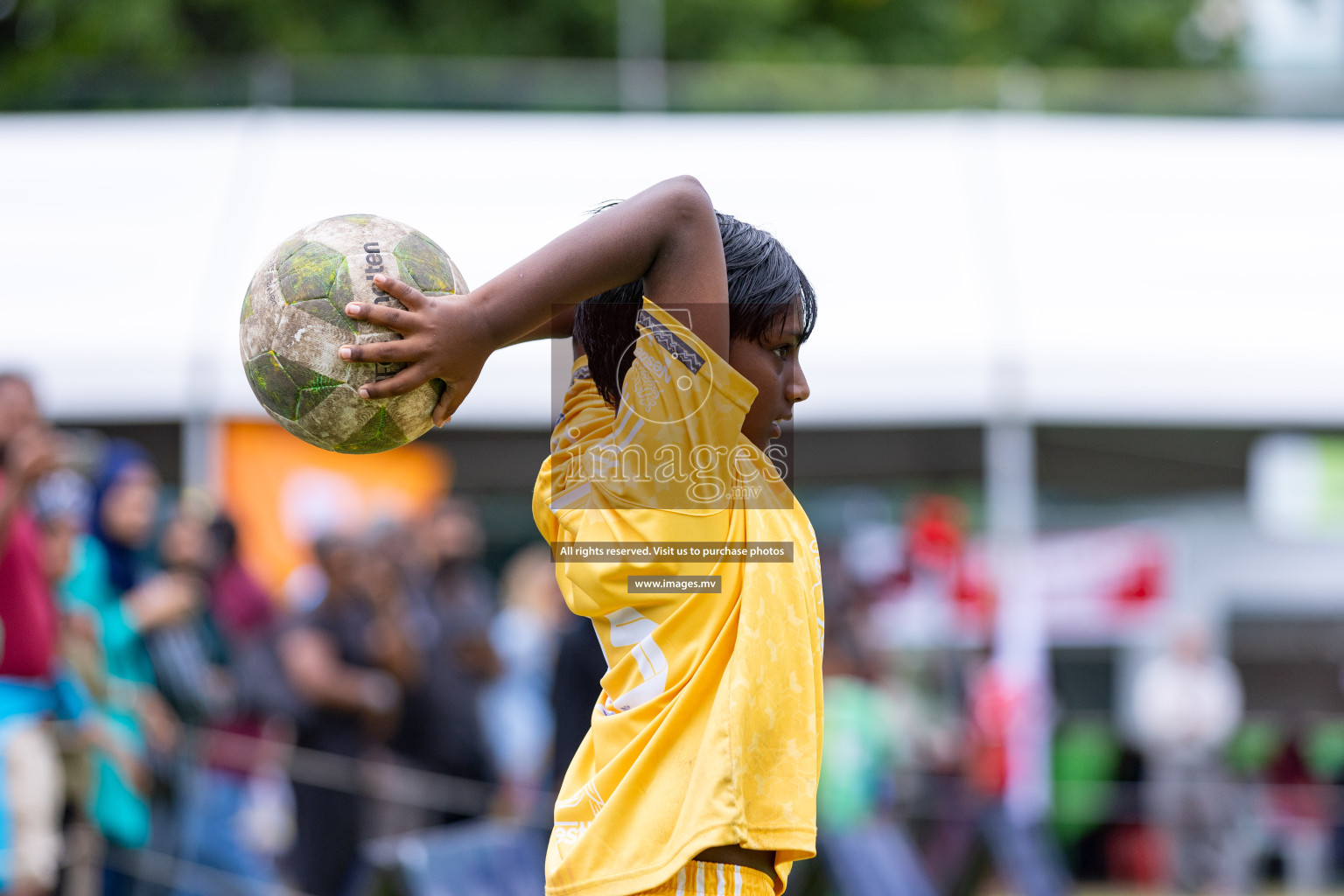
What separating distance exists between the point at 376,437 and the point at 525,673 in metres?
7.38

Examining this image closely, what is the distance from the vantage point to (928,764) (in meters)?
11.1

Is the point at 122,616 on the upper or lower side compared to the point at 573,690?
upper

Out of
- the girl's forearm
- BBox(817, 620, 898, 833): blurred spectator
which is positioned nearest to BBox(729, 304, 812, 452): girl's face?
the girl's forearm

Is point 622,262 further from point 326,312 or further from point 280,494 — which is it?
point 280,494

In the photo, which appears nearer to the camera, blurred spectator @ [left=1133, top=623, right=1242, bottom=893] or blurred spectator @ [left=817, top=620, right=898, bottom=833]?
blurred spectator @ [left=817, top=620, right=898, bottom=833]

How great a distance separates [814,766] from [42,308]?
10868 millimetres

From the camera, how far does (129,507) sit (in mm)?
6531

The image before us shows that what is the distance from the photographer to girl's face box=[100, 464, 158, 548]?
653 centimetres

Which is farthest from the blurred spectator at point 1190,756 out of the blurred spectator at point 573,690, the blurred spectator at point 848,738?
the blurred spectator at point 573,690

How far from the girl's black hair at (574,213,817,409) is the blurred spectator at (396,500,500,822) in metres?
5.07

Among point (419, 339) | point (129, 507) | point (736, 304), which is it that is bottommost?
point (419, 339)

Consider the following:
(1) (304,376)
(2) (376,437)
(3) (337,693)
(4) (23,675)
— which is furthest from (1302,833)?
(1) (304,376)

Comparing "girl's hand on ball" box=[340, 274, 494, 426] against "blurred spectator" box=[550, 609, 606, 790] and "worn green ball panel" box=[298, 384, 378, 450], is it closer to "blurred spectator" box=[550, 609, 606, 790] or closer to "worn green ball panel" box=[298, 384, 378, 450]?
"worn green ball panel" box=[298, 384, 378, 450]

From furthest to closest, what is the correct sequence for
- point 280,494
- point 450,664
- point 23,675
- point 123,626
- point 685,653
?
point 280,494 < point 450,664 < point 123,626 < point 23,675 < point 685,653
